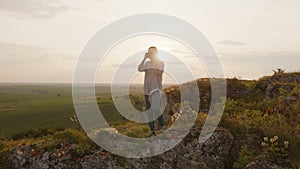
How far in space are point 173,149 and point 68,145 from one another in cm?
343

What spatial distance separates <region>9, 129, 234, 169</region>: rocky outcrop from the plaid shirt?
8.01ft

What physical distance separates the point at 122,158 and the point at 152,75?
3.31m

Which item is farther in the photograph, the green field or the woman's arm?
the green field

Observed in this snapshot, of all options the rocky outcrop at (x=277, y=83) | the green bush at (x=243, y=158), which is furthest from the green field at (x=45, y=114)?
the rocky outcrop at (x=277, y=83)

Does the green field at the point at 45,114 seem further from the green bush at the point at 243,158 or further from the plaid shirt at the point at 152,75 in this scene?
the green bush at the point at 243,158

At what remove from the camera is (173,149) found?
11.1 m

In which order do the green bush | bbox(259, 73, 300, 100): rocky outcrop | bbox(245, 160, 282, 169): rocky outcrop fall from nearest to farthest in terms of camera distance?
bbox(245, 160, 282, 169): rocky outcrop, the green bush, bbox(259, 73, 300, 100): rocky outcrop

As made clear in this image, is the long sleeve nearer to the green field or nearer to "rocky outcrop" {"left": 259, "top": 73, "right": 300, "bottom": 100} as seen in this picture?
the green field

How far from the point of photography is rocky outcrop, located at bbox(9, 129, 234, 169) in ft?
35.1

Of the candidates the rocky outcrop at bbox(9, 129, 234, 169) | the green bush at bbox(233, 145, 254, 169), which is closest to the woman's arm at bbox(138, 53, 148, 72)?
the rocky outcrop at bbox(9, 129, 234, 169)

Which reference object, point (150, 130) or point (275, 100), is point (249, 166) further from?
point (275, 100)

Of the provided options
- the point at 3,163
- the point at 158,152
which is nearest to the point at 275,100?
the point at 158,152

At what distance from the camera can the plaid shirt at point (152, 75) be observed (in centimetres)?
1256

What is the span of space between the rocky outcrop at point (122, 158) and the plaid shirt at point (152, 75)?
2441 millimetres
